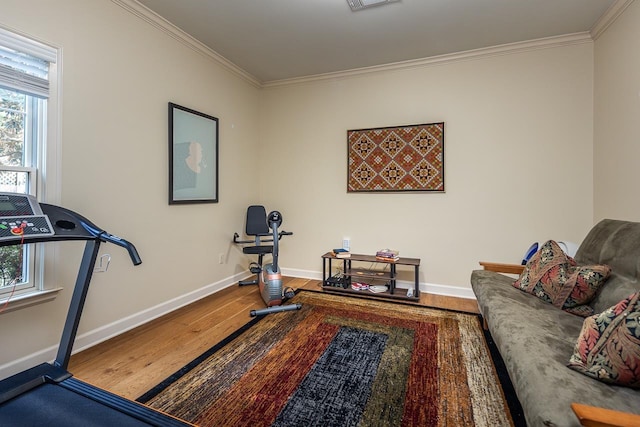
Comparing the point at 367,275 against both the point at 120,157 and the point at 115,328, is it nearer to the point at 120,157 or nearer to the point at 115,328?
the point at 115,328

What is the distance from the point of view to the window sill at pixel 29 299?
178 centimetres

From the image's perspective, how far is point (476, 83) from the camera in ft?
10.7

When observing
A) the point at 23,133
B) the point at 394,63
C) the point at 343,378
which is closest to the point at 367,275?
the point at 343,378

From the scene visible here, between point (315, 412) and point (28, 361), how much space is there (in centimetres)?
186

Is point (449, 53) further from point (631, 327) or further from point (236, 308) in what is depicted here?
point (236, 308)

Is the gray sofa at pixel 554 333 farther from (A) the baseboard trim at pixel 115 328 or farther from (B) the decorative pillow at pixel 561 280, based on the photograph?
(A) the baseboard trim at pixel 115 328

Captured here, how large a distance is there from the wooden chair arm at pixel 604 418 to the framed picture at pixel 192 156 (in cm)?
305

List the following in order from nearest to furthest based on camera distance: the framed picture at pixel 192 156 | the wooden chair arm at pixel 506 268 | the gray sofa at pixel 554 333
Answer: the gray sofa at pixel 554 333 < the wooden chair arm at pixel 506 268 < the framed picture at pixel 192 156

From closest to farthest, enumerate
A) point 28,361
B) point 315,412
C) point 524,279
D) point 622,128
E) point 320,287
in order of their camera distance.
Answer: point 315,412 < point 28,361 < point 524,279 < point 622,128 < point 320,287

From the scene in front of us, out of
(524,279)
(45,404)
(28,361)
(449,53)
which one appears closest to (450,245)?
(524,279)

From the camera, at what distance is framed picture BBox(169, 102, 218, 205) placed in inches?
114

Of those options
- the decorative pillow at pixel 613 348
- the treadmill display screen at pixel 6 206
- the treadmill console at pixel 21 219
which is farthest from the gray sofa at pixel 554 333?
the treadmill display screen at pixel 6 206

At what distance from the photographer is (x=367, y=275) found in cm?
341

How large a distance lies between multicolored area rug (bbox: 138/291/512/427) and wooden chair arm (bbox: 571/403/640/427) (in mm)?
764
